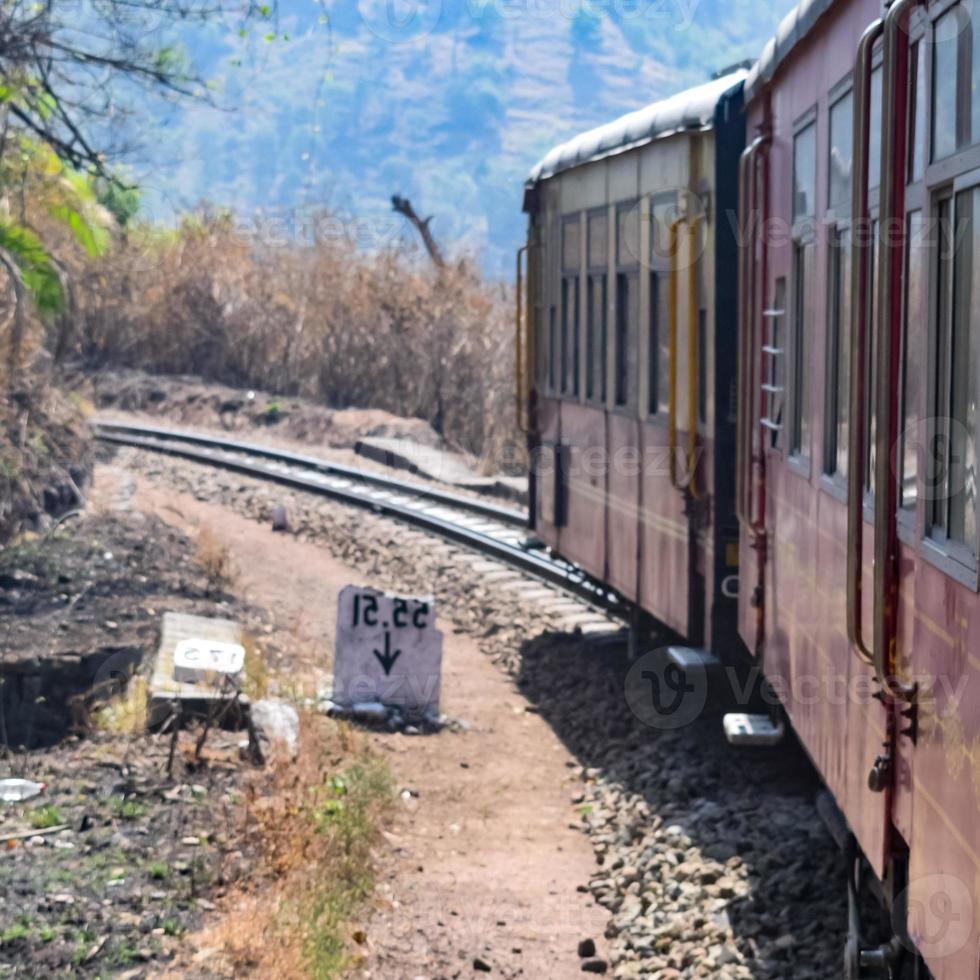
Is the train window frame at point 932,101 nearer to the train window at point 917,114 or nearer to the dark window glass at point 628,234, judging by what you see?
the train window at point 917,114

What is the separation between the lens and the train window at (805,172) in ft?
Result: 18.4

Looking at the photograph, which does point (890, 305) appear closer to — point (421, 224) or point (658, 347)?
point (658, 347)

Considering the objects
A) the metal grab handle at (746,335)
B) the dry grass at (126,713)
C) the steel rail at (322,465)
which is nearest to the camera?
the metal grab handle at (746,335)

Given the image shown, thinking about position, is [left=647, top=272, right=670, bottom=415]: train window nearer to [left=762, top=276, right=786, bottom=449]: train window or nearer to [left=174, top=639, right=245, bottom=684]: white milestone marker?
[left=762, top=276, right=786, bottom=449]: train window

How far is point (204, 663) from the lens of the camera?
9.12 metres

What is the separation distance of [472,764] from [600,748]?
745 millimetres

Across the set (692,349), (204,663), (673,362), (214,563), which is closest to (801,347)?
(692,349)

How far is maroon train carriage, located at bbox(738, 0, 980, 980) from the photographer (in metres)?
3.39

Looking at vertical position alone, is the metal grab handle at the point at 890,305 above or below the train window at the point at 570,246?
below

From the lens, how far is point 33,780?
24.8 ft

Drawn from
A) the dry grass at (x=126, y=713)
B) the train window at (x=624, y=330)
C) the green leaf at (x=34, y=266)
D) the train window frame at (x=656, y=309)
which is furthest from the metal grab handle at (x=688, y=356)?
the green leaf at (x=34, y=266)

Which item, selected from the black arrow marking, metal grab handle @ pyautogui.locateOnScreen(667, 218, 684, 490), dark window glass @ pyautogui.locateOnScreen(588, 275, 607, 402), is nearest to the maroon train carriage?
metal grab handle @ pyautogui.locateOnScreen(667, 218, 684, 490)

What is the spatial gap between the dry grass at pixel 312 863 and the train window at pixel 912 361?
288 cm

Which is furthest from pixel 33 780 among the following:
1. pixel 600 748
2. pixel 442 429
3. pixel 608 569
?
pixel 442 429
